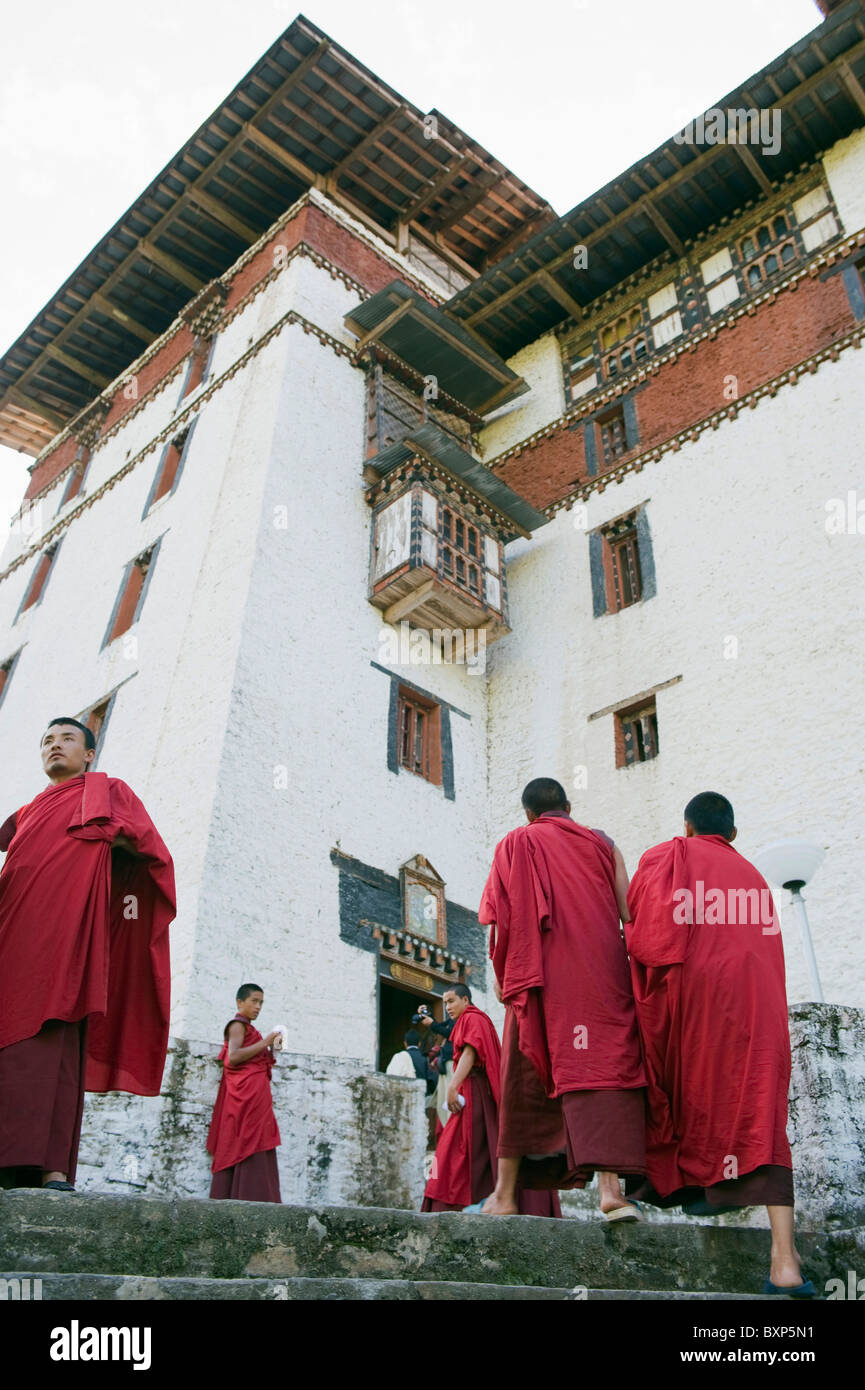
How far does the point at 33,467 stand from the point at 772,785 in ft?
51.0

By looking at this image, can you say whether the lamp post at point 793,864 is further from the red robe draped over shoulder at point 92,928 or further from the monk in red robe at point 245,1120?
the red robe draped over shoulder at point 92,928

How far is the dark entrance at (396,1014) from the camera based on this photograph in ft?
33.1

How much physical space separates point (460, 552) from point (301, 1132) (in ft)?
24.1

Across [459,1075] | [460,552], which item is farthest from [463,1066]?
[460,552]

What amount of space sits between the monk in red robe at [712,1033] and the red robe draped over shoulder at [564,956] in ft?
0.32

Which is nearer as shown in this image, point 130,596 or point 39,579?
point 130,596

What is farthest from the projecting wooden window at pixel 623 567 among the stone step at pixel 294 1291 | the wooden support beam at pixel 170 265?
the stone step at pixel 294 1291

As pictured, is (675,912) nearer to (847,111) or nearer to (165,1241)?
(165,1241)

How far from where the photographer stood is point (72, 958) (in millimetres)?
3076

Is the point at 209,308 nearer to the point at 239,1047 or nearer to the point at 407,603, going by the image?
the point at 407,603

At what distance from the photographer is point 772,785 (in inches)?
359

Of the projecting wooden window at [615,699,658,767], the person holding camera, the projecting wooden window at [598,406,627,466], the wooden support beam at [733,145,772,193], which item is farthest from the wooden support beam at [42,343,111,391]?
the person holding camera

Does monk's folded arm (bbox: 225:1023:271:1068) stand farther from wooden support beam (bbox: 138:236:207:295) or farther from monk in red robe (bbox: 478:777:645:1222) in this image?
A: wooden support beam (bbox: 138:236:207:295)
